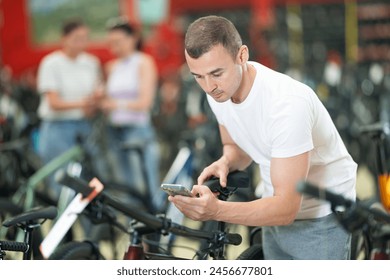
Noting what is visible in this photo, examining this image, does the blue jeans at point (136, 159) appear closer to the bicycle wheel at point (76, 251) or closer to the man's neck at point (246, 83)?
the bicycle wheel at point (76, 251)

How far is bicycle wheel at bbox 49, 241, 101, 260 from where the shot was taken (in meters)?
2.31

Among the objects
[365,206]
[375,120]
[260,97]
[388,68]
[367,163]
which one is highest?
[388,68]

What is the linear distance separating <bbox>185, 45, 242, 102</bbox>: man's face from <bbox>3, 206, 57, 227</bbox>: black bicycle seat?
0.60m

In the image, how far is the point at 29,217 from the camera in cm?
217

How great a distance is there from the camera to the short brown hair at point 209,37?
6.35ft

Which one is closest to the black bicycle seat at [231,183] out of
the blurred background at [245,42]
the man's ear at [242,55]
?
the man's ear at [242,55]

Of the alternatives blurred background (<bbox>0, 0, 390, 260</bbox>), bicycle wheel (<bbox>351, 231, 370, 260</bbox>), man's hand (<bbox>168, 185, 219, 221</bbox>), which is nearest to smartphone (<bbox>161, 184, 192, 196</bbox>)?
man's hand (<bbox>168, 185, 219, 221</bbox>)

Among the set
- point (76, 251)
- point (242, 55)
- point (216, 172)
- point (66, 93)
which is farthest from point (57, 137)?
point (242, 55)

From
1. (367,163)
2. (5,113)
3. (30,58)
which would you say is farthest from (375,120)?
(30,58)

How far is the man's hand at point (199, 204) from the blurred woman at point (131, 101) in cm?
238

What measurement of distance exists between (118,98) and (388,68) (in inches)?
197
